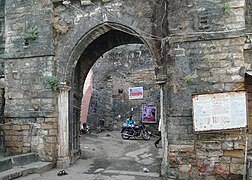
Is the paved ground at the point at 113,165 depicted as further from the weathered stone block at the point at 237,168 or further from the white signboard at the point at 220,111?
the white signboard at the point at 220,111

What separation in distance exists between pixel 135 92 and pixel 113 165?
8.22m

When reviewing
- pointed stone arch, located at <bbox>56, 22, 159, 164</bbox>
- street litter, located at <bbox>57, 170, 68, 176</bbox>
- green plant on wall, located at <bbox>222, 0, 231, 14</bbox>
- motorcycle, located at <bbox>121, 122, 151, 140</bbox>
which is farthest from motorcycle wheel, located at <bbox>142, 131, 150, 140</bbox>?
green plant on wall, located at <bbox>222, 0, 231, 14</bbox>

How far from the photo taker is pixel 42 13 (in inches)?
284

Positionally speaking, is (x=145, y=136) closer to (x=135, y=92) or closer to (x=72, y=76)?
(x=135, y=92)

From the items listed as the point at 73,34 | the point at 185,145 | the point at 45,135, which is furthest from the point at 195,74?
the point at 45,135

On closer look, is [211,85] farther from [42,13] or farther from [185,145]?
[42,13]

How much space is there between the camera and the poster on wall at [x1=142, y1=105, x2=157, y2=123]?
14727mm

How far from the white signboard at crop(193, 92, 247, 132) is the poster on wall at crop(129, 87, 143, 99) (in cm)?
988

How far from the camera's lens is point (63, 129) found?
7.01 metres

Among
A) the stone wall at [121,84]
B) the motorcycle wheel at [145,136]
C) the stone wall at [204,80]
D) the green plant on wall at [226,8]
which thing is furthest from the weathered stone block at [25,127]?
the stone wall at [121,84]

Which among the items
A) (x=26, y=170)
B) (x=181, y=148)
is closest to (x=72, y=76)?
(x=26, y=170)

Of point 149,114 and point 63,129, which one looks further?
point 149,114

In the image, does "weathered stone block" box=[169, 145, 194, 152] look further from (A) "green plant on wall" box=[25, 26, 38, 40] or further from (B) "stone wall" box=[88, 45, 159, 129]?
(B) "stone wall" box=[88, 45, 159, 129]

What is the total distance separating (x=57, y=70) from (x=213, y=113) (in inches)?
148
